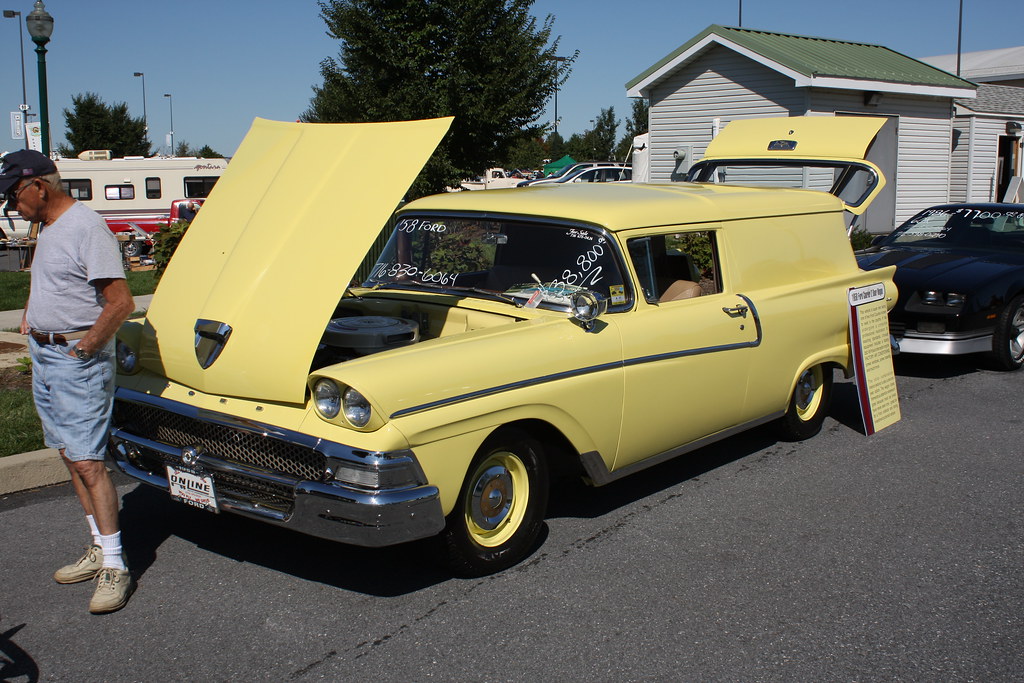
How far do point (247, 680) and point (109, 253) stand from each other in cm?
179

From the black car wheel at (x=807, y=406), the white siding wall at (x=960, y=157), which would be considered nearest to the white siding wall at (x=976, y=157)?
the white siding wall at (x=960, y=157)

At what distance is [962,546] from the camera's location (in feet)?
15.1

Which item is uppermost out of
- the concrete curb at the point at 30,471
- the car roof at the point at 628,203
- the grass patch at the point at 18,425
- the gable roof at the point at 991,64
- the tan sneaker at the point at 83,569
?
the gable roof at the point at 991,64

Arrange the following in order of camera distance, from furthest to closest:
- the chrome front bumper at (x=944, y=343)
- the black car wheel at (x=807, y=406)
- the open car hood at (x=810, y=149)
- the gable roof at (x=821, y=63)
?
the gable roof at (x=821, y=63) < the chrome front bumper at (x=944, y=343) < the open car hood at (x=810, y=149) < the black car wheel at (x=807, y=406)

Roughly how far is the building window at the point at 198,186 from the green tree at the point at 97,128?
977 inches

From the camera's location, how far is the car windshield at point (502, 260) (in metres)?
4.78

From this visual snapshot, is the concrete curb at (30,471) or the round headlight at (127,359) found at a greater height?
the round headlight at (127,359)

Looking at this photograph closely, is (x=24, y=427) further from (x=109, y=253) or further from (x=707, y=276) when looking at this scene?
(x=707, y=276)

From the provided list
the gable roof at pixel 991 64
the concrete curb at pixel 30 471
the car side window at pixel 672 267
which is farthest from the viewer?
the gable roof at pixel 991 64

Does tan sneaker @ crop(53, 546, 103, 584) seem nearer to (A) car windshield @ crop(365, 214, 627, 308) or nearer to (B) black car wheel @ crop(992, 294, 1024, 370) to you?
(A) car windshield @ crop(365, 214, 627, 308)

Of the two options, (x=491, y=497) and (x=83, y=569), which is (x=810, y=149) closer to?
(x=491, y=497)

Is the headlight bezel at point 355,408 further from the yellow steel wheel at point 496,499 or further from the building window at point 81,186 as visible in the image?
the building window at point 81,186

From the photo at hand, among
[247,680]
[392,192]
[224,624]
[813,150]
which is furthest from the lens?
[813,150]

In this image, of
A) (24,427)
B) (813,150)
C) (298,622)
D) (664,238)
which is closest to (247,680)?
(298,622)
